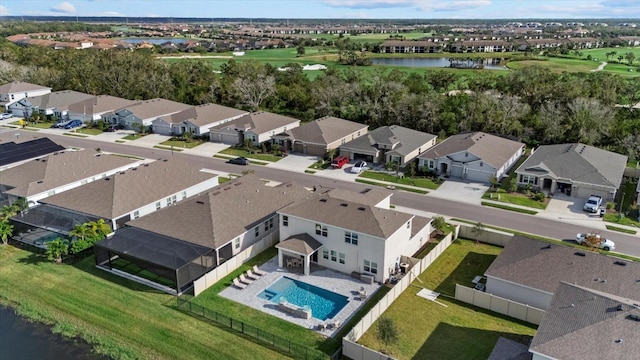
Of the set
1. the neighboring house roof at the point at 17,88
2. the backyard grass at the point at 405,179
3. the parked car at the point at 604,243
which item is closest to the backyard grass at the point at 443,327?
the parked car at the point at 604,243

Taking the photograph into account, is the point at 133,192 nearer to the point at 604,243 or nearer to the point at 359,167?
the point at 359,167

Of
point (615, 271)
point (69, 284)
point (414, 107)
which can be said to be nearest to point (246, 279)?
point (69, 284)

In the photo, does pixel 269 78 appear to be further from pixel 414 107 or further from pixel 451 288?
pixel 451 288

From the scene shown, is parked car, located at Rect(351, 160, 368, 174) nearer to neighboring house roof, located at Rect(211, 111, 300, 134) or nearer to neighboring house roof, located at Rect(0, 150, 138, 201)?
neighboring house roof, located at Rect(211, 111, 300, 134)

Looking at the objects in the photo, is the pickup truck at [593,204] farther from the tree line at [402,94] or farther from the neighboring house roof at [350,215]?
the neighboring house roof at [350,215]

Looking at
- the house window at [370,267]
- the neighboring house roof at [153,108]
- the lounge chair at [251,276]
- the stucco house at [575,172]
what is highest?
the neighboring house roof at [153,108]

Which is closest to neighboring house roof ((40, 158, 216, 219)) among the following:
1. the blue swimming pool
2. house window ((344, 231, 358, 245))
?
the blue swimming pool
